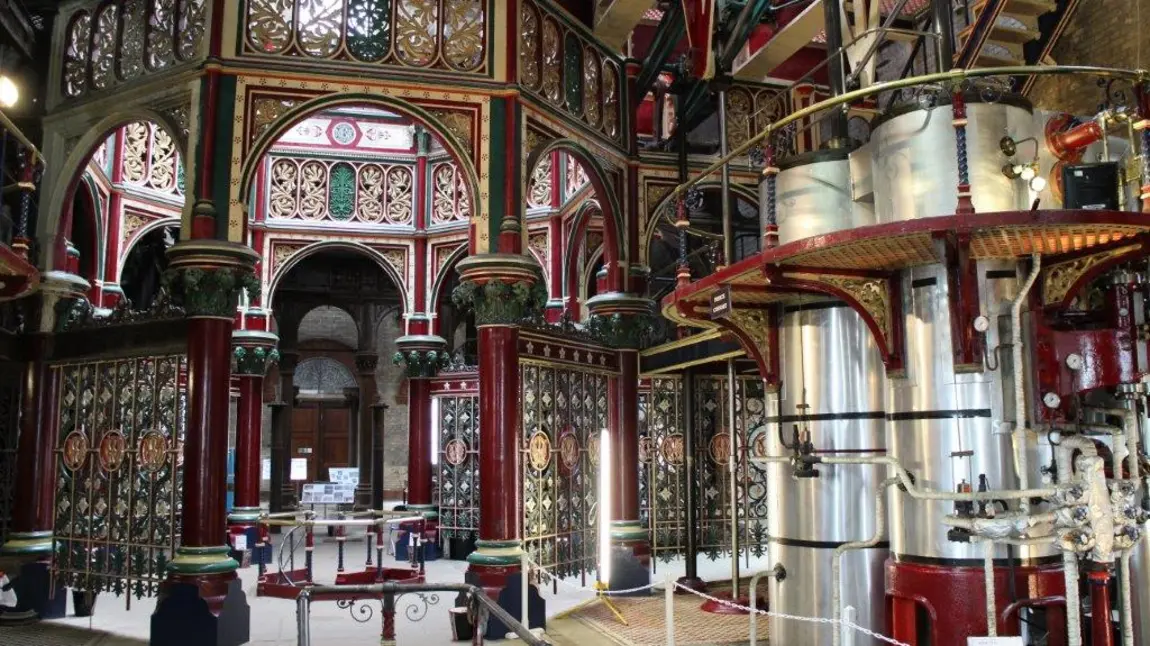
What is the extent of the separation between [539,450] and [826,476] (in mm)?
4655

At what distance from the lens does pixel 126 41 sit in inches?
452

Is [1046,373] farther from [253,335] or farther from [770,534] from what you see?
[253,335]

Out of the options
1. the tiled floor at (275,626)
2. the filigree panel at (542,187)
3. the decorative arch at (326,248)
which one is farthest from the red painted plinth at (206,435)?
the filigree panel at (542,187)

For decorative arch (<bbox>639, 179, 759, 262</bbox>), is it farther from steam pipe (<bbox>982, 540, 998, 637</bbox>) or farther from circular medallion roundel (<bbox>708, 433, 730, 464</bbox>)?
steam pipe (<bbox>982, 540, 998, 637</bbox>)


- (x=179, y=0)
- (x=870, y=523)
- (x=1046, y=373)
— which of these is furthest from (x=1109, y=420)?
(x=179, y=0)

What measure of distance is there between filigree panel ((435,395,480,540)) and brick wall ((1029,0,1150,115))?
34.7ft

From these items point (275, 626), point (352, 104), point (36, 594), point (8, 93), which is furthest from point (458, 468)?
point (8, 93)

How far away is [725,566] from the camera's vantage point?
1548 centimetres

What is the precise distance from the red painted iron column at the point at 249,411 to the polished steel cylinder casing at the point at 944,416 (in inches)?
521

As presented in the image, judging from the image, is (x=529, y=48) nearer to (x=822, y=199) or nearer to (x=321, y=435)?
(x=822, y=199)

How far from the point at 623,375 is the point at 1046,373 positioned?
24.8ft

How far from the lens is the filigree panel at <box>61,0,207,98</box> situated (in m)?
10.9

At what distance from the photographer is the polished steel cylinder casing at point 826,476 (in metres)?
7.73

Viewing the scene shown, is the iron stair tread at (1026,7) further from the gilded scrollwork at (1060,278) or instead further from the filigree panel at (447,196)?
the filigree panel at (447,196)
